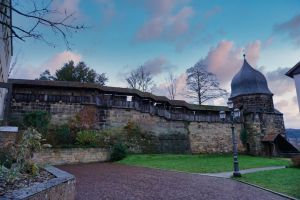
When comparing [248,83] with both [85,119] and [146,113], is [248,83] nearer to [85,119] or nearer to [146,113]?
[146,113]

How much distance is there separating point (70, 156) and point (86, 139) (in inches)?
91.2

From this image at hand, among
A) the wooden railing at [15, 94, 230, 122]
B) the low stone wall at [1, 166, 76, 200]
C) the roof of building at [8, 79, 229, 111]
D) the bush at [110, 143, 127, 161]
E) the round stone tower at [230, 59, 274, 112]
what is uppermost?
the round stone tower at [230, 59, 274, 112]

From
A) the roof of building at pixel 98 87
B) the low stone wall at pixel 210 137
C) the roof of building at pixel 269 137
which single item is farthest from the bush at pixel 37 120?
the roof of building at pixel 269 137

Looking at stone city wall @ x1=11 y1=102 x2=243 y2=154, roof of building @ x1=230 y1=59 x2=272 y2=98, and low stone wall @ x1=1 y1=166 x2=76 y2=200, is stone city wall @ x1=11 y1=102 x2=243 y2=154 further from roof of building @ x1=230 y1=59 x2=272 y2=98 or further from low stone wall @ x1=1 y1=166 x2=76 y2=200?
low stone wall @ x1=1 y1=166 x2=76 y2=200

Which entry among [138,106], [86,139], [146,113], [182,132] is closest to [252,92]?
[182,132]

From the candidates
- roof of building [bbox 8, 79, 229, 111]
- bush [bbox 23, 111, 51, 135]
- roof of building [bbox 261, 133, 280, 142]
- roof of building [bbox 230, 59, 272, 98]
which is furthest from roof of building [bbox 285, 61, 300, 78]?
roof of building [bbox 230, 59, 272, 98]

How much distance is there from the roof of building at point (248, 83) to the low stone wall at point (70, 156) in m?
19.9

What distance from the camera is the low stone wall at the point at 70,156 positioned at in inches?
637

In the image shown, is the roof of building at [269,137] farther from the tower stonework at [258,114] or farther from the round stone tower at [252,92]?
the round stone tower at [252,92]

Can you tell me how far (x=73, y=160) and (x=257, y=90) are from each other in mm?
22925

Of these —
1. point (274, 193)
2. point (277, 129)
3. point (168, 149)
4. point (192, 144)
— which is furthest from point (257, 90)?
point (274, 193)

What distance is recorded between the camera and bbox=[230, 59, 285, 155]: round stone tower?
2847 centimetres

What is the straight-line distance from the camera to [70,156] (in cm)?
1717

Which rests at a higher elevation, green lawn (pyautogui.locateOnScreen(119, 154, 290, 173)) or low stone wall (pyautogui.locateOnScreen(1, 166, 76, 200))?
low stone wall (pyautogui.locateOnScreen(1, 166, 76, 200))
